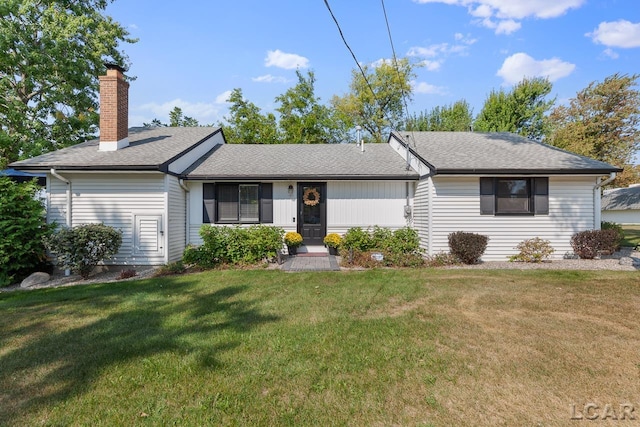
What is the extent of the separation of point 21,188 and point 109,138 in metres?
2.72

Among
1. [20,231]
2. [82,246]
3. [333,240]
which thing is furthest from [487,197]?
[20,231]

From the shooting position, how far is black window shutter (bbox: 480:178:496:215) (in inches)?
365

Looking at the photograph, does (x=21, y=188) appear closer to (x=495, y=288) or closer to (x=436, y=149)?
(x=495, y=288)

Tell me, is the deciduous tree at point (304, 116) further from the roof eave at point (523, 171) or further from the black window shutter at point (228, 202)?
the roof eave at point (523, 171)

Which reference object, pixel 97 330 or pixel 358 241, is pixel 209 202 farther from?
pixel 97 330

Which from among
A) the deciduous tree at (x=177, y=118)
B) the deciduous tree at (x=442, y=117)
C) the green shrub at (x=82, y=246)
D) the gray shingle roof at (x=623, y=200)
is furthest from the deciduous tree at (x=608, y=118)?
the deciduous tree at (x=177, y=118)

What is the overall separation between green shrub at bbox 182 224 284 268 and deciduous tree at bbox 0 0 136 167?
1145 cm

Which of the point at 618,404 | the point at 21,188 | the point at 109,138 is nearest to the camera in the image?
the point at 618,404

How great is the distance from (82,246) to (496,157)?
12246mm

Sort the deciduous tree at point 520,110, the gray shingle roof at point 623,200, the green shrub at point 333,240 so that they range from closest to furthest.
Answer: the green shrub at point 333,240
the deciduous tree at point 520,110
the gray shingle roof at point 623,200

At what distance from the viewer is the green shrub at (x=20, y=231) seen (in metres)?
7.37


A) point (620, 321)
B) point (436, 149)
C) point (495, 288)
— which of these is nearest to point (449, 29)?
point (436, 149)

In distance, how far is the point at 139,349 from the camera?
142 inches

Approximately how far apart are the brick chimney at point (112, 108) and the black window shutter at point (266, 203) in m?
4.80
